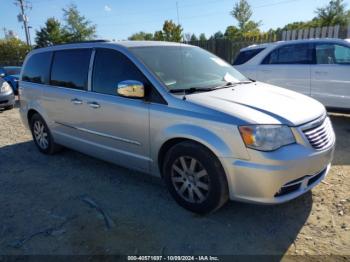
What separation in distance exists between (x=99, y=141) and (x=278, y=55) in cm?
483

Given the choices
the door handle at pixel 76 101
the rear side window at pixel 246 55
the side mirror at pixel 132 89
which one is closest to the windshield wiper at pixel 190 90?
the side mirror at pixel 132 89

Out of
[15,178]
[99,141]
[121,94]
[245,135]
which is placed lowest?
[15,178]

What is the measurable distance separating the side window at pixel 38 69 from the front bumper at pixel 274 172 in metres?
3.57

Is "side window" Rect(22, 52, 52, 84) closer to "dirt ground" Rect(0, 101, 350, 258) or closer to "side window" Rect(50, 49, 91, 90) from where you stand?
"side window" Rect(50, 49, 91, 90)

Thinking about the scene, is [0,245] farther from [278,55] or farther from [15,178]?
[278,55]

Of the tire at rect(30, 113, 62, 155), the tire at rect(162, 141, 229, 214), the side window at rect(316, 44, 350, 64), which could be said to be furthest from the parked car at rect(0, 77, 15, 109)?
the side window at rect(316, 44, 350, 64)

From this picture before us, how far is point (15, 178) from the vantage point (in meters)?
4.69

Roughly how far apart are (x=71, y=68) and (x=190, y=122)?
2.37 meters

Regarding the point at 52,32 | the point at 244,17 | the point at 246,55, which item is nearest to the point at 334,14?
the point at 244,17

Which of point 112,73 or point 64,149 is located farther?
point 64,149

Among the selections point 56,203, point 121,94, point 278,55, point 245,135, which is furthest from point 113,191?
point 278,55

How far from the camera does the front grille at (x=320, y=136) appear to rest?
120 inches

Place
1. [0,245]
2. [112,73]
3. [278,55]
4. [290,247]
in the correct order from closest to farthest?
[290,247] → [0,245] → [112,73] → [278,55]

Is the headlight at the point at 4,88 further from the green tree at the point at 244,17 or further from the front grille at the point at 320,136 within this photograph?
the green tree at the point at 244,17
